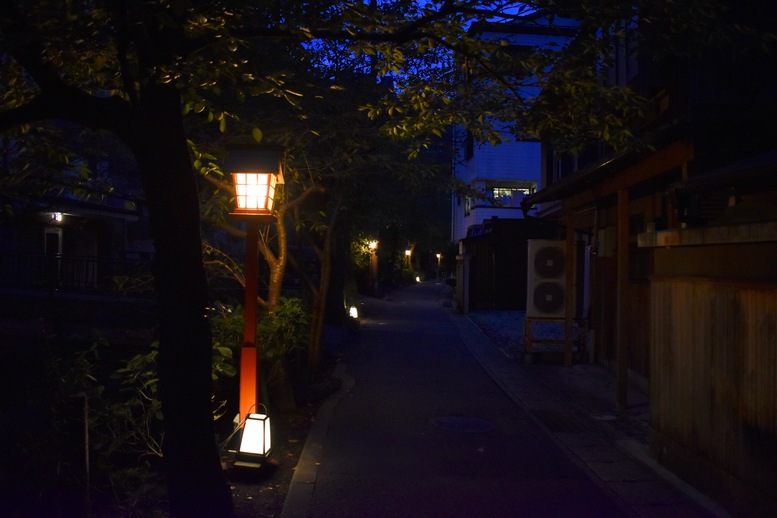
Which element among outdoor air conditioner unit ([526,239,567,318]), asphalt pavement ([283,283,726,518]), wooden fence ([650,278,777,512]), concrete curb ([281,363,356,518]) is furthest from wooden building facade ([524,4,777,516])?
outdoor air conditioner unit ([526,239,567,318])

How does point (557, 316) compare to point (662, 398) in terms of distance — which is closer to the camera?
point (662, 398)

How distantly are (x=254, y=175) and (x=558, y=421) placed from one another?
17.0 ft

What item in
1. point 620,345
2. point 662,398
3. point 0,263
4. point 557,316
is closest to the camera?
point 662,398

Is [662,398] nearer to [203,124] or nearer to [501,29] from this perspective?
[501,29]

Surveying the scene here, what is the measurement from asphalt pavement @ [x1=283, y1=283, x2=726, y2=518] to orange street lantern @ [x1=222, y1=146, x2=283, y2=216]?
2.68 m

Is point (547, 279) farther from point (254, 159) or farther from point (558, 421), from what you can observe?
point (254, 159)

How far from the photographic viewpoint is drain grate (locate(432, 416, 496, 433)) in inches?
331

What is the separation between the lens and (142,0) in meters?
4.69

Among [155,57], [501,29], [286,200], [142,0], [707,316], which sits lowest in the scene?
[707,316]

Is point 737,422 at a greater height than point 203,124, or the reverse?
point 203,124

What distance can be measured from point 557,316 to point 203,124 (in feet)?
26.8

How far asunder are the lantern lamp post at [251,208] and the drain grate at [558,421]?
3.95m

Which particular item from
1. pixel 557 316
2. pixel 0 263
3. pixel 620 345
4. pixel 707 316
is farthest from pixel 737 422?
pixel 0 263

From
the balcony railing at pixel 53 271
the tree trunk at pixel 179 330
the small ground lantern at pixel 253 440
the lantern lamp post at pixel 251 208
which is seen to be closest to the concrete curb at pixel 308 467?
the small ground lantern at pixel 253 440
